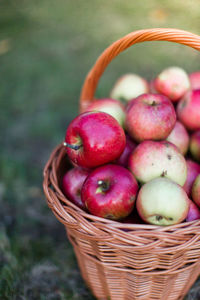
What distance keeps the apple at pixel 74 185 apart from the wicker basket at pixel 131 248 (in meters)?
0.06

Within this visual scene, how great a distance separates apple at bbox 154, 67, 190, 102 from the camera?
161 centimetres

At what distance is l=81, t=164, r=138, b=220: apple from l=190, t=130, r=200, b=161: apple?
1.53 ft

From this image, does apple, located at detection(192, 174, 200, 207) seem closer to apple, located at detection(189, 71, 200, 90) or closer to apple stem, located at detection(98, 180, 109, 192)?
apple stem, located at detection(98, 180, 109, 192)

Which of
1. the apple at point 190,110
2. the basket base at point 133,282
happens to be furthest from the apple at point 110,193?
the apple at point 190,110

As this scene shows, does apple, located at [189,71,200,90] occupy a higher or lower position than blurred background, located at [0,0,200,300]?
higher

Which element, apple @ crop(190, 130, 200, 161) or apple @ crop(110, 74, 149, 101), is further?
apple @ crop(110, 74, 149, 101)

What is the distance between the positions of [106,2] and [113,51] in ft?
17.6

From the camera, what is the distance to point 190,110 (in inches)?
59.1

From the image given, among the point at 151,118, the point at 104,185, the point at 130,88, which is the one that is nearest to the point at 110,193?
the point at 104,185

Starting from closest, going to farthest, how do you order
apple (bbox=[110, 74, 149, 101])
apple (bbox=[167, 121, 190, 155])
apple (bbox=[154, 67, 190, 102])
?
apple (bbox=[167, 121, 190, 155]) → apple (bbox=[154, 67, 190, 102]) → apple (bbox=[110, 74, 149, 101])

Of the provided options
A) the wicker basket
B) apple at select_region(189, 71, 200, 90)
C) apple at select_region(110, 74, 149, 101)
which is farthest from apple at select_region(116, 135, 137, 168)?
apple at select_region(189, 71, 200, 90)

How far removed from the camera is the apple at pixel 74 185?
52.1 inches

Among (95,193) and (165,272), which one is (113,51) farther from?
(165,272)

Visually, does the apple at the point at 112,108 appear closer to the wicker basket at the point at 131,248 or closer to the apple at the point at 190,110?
the wicker basket at the point at 131,248
